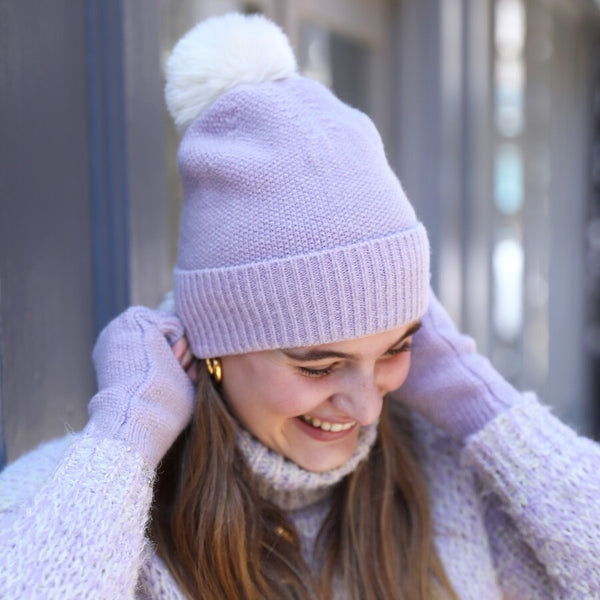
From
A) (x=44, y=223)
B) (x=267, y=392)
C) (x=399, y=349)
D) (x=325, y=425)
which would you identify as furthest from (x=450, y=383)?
(x=44, y=223)

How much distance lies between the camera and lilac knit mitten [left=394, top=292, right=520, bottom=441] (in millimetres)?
1488

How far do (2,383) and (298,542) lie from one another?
59 cm

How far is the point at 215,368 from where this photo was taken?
136cm

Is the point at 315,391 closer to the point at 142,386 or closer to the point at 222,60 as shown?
the point at 142,386

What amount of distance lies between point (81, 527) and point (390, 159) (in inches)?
97.1

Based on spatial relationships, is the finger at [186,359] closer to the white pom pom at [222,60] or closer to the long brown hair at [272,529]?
the long brown hair at [272,529]

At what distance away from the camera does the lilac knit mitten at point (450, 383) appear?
4.88 feet

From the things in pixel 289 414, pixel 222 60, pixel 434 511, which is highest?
pixel 222 60

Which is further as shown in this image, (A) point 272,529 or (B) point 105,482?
(A) point 272,529

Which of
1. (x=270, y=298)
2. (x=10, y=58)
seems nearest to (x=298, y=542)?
(x=270, y=298)

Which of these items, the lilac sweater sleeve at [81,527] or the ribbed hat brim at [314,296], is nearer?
the lilac sweater sleeve at [81,527]

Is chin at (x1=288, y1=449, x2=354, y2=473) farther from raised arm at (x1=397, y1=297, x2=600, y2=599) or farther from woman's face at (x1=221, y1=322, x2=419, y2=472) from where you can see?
raised arm at (x1=397, y1=297, x2=600, y2=599)

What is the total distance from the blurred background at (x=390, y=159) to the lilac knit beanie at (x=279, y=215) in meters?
0.36

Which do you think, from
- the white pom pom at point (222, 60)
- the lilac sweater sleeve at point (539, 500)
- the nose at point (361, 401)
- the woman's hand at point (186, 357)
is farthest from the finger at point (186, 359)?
the lilac sweater sleeve at point (539, 500)
